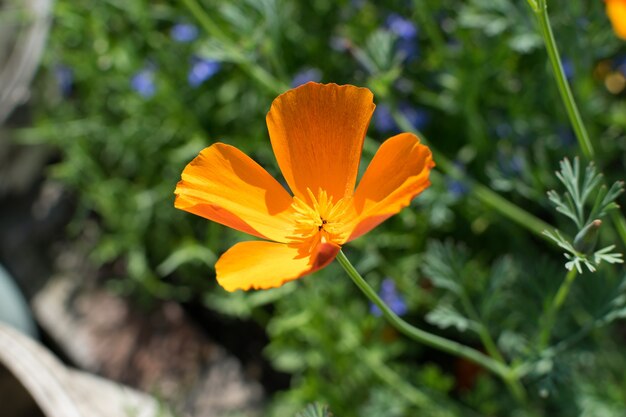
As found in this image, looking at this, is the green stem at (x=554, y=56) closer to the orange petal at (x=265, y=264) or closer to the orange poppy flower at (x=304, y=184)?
the orange poppy flower at (x=304, y=184)

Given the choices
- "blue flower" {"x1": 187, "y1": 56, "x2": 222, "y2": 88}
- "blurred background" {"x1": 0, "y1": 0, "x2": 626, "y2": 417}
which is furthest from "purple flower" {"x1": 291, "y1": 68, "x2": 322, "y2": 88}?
"blue flower" {"x1": 187, "y1": 56, "x2": 222, "y2": 88}

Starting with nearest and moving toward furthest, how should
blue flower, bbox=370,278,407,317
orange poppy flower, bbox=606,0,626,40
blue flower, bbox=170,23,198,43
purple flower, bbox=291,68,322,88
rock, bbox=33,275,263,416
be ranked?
orange poppy flower, bbox=606,0,626,40 → blue flower, bbox=370,278,407,317 → purple flower, bbox=291,68,322,88 → blue flower, bbox=170,23,198,43 → rock, bbox=33,275,263,416

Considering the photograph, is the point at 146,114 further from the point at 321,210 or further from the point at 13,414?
the point at 321,210

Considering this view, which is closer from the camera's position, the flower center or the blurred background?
the flower center

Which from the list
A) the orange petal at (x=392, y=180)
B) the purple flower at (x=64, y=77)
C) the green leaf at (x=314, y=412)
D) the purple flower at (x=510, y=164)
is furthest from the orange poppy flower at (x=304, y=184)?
the purple flower at (x=64, y=77)

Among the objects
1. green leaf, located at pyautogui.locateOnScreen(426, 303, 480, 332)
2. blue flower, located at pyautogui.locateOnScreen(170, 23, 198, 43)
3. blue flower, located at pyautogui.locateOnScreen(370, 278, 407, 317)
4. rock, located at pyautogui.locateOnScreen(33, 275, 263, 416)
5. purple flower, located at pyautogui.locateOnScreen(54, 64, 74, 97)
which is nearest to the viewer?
green leaf, located at pyautogui.locateOnScreen(426, 303, 480, 332)

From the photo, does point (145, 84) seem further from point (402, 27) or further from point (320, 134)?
point (320, 134)

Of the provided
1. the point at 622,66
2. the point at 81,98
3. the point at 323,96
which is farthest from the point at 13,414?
the point at 622,66

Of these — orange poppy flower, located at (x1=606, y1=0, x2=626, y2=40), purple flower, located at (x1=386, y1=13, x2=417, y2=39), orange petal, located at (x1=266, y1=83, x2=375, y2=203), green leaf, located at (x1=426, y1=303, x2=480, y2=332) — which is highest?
orange poppy flower, located at (x1=606, y1=0, x2=626, y2=40)

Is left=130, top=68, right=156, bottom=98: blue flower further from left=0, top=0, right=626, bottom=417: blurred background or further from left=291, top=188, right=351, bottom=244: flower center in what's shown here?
left=291, top=188, right=351, bottom=244: flower center
